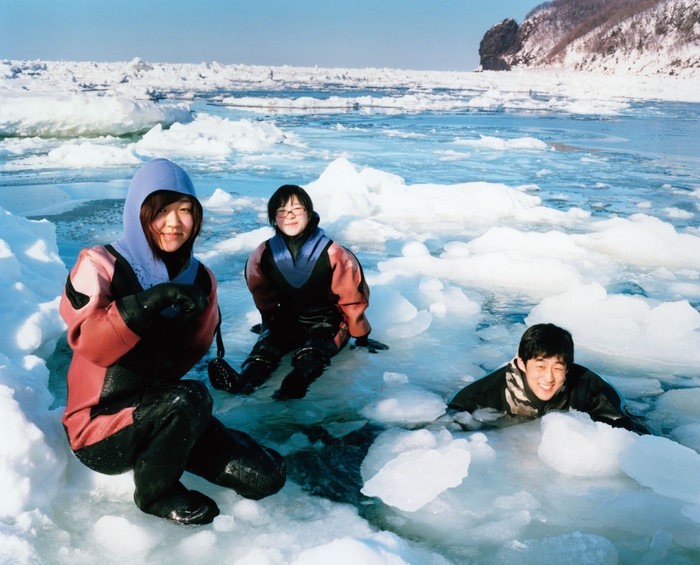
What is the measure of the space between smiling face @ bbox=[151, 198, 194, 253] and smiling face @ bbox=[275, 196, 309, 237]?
1.06 m

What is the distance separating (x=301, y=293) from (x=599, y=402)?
4.96 ft

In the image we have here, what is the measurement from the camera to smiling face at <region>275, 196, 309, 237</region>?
10.0 feet

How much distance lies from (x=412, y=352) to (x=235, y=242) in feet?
8.37

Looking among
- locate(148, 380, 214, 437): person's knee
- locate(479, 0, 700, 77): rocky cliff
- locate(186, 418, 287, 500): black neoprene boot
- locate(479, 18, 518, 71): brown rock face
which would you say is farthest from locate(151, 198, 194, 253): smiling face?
locate(479, 18, 518, 71): brown rock face

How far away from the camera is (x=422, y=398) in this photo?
9.32 feet

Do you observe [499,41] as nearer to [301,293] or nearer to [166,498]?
[301,293]

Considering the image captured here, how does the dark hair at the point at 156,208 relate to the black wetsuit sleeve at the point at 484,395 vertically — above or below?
above

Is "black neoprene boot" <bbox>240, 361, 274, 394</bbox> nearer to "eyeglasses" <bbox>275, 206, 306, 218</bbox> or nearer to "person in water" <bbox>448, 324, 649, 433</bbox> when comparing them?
"eyeglasses" <bbox>275, 206, 306, 218</bbox>

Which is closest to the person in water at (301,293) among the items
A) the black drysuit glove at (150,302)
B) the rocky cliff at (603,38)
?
the black drysuit glove at (150,302)

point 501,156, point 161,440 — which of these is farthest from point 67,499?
point 501,156

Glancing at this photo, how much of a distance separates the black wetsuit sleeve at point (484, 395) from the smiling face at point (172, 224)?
4.66ft

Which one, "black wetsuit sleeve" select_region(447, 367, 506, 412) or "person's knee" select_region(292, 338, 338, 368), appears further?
"person's knee" select_region(292, 338, 338, 368)

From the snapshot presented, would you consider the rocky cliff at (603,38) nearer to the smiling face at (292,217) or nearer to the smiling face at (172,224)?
the smiling face at (292,217)

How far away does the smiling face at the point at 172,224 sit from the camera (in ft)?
6.48
